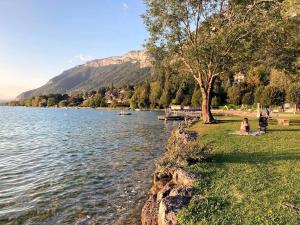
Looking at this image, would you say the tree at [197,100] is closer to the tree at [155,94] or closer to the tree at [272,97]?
the tree at [155,94]

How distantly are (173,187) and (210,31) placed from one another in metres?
32.8

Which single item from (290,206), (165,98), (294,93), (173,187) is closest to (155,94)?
(165,98)

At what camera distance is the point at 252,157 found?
699 inches

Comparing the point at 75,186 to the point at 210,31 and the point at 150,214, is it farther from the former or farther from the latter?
the point at 210,31

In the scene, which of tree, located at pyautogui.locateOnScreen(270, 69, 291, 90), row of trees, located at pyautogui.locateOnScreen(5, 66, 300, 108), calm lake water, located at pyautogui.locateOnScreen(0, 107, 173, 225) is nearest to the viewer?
calm lake water, located at pyautogui.locateOnScreen(0, 107, 173, 225)

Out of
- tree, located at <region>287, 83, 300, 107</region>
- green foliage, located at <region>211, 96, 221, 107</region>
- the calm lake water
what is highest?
tree, located at <region>287, 83, 300, 107</region>

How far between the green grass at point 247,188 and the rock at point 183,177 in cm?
37

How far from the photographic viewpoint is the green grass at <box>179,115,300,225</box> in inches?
385

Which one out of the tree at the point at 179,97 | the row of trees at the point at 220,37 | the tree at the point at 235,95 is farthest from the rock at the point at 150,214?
the tree at the point at 179,97

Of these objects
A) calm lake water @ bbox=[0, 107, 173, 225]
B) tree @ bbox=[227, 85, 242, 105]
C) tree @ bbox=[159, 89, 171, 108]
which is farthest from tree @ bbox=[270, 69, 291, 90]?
tree @ bbox=[159, 89, 171, 108]

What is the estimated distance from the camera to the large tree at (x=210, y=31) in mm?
37312

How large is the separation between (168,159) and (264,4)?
28182 millimetres

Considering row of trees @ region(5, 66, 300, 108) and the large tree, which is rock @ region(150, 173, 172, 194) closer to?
the large tree

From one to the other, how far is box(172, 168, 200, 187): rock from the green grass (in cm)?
37
